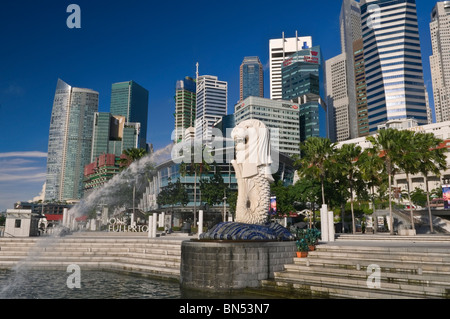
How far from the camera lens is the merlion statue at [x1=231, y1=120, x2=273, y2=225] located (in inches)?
752

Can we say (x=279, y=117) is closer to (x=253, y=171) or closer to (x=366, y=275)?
(x=253, y=171)

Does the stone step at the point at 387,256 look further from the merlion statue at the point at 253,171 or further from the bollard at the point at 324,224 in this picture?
the bollard at the point at 324,224

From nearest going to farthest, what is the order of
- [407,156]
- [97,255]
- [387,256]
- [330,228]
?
[387,256] → [97,255] → [330,228] → [407,156]

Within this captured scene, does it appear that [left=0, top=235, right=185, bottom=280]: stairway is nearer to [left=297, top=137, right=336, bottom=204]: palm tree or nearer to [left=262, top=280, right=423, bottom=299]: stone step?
[left=262, top=280, right=423, bottom=299]: stone step

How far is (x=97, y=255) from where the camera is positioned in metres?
21.5

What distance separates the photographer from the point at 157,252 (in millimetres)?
20281

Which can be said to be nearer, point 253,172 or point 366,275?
point 366,275

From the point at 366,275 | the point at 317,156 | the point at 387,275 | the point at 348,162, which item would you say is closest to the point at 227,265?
the point at 366,275

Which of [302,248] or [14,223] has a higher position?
[14,223]

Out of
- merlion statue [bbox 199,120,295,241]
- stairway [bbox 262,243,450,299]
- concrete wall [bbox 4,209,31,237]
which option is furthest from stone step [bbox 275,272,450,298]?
concrete wall [bbox 4,209,31,237]

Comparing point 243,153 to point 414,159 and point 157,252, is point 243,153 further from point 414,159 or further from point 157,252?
point 414,159

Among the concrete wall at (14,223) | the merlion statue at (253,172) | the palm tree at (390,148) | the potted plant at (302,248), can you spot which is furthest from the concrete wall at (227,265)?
the palm tree at (390,148)

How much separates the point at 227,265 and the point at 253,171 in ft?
24.3

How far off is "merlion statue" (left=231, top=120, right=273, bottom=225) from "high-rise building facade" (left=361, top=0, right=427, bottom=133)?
17038cm
